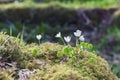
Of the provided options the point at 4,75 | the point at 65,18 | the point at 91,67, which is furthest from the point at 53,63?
the point at 65,18

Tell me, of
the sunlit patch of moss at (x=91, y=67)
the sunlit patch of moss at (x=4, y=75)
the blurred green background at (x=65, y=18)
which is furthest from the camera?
the blurred green background at (x=65, y=18)

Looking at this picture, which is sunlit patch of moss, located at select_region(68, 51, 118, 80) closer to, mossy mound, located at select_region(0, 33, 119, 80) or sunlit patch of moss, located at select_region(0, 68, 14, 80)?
mossy mound, located at select_region(0, 33, 119, 80)

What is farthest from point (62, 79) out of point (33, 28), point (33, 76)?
point (33, 28)

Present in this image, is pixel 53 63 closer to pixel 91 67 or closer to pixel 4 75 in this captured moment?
pixel 91 67

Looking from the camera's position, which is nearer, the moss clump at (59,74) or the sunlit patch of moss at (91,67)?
the moss clump at (59,74)

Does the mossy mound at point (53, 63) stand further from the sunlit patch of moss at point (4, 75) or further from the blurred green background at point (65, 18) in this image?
the blurred green background at point (65, 18)

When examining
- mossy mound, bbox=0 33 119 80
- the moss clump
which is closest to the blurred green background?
mossy mound, bbox=0 33 119 80

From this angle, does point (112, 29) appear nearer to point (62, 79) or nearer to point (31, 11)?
point (31, 11)

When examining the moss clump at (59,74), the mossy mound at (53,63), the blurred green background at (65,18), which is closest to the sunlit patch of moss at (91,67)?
the mossy mound at (53,63)
